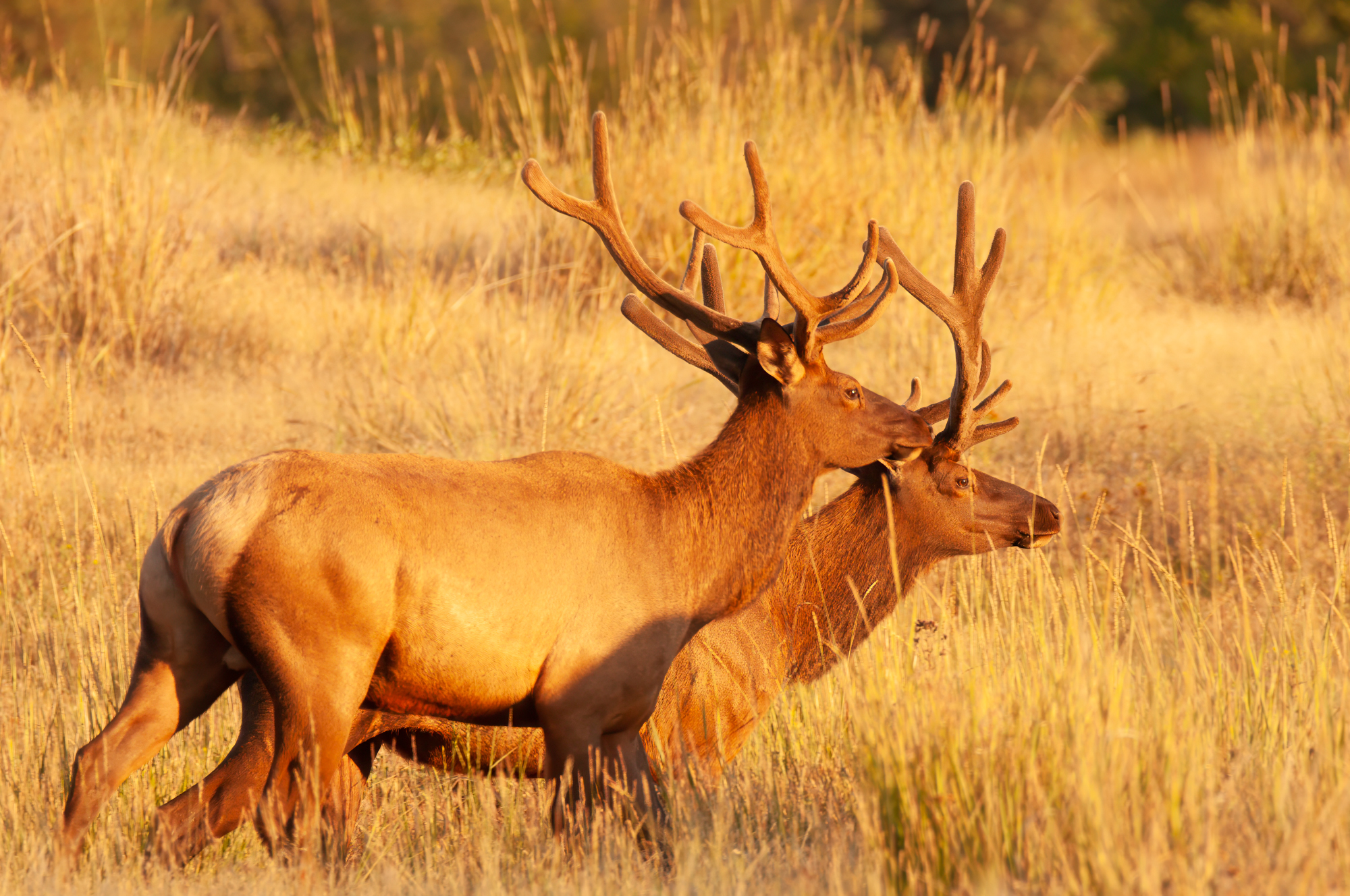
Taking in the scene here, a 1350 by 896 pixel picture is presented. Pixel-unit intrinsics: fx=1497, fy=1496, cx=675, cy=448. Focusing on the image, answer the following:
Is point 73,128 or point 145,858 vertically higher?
point 73,128

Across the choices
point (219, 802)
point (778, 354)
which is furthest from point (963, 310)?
point (219, 802)

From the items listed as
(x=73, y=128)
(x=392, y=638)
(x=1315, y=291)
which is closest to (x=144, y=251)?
(x=73, y=128)

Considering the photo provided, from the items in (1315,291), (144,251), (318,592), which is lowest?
(1315,291)

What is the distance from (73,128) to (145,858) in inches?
291

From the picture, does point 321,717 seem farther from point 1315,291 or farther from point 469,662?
point 1315,291

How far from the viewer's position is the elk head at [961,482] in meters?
→ 5.48

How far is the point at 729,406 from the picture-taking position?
8891 mm

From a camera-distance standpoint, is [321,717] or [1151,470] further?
[1151,470]

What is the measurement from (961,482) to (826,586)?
0.63 metres

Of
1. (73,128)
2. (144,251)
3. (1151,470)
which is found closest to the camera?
(1151,470)

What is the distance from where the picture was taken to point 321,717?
3779 mm

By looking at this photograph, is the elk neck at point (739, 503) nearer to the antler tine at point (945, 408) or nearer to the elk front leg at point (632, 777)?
the elk front leg at point (632, 777)

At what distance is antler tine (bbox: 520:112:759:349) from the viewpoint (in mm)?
4715

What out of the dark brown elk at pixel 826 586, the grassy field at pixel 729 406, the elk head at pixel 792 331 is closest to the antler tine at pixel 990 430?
the dark brown elk at pixel 826 586
